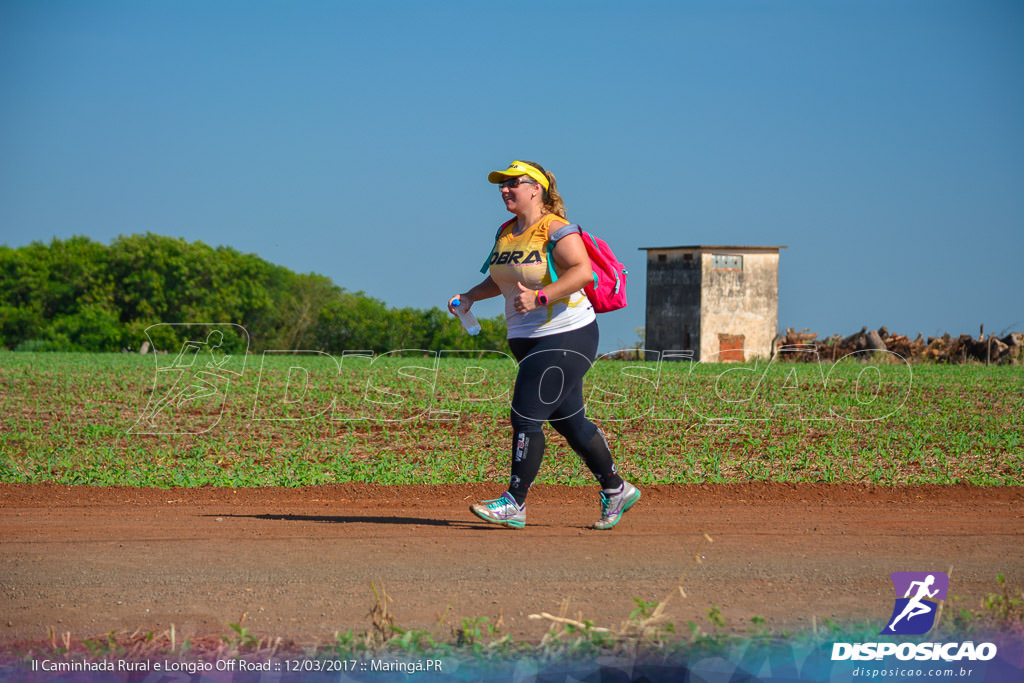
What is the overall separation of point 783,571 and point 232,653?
2781 millimetres

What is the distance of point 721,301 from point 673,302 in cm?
184

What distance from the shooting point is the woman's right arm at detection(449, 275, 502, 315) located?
643cm

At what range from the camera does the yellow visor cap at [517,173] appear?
5949mm

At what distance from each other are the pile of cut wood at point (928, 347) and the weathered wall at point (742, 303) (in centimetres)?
457

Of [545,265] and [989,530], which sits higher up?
[545,265]

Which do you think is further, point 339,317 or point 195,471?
point 339,317

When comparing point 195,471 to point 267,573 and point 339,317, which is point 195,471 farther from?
point 339,317

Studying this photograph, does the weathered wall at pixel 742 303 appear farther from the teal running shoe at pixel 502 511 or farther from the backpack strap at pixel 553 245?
the backpack strap at pixel 553 245

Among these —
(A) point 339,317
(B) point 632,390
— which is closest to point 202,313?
(A) point 339,317

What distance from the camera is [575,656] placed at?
3785 mm

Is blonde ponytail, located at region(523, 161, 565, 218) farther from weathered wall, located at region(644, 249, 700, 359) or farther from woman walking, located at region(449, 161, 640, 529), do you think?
weathered wall, located at region(644, 249, 700, 359)

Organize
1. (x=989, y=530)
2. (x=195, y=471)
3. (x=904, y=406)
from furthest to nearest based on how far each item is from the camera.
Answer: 1. (x=904, y=406)
2. (x=195, y=471)
3. (x=989, y=530)

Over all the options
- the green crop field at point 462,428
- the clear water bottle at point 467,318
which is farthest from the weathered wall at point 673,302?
the clear water bottle at point 467,318

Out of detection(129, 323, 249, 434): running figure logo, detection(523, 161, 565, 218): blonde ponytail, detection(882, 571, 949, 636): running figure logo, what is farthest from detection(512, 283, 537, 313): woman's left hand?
detection(129, 323, 249, 434): running figure logo
